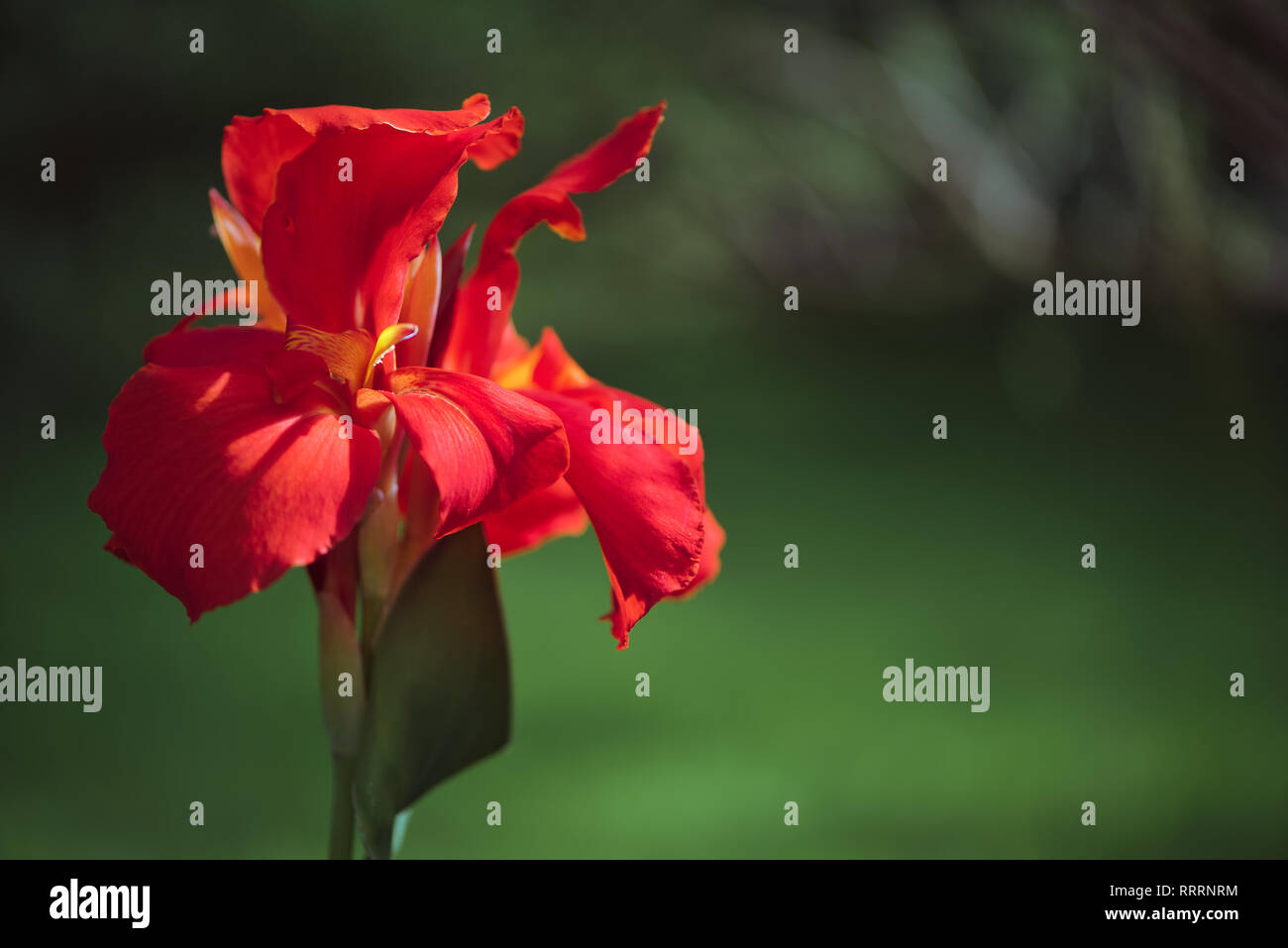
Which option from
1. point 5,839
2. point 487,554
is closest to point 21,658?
point 5,839

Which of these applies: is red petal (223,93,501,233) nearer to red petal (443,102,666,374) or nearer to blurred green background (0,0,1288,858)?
red petal (443,102,666,374)

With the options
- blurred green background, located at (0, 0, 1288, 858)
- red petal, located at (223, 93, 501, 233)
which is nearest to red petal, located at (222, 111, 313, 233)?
red petal, located at (223, 93, 501, 233)

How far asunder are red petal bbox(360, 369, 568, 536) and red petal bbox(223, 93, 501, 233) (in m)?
0.04

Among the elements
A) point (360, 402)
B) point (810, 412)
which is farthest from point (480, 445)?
point (810, 412)

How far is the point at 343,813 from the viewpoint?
21 cm

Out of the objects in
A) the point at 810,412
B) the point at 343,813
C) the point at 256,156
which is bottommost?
the point at 343,813

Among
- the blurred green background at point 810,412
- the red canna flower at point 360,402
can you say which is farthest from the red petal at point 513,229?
the blurred green background at point 810,412

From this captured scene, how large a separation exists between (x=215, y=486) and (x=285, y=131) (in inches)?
2.6

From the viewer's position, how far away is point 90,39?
4.97 ft

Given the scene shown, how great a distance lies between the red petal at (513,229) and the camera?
0.65 feet

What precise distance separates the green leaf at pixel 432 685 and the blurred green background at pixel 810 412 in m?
0.36

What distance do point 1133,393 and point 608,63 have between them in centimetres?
89

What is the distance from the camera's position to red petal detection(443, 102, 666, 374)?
199 millimetres

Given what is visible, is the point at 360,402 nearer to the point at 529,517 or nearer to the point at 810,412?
the point at 529,517
